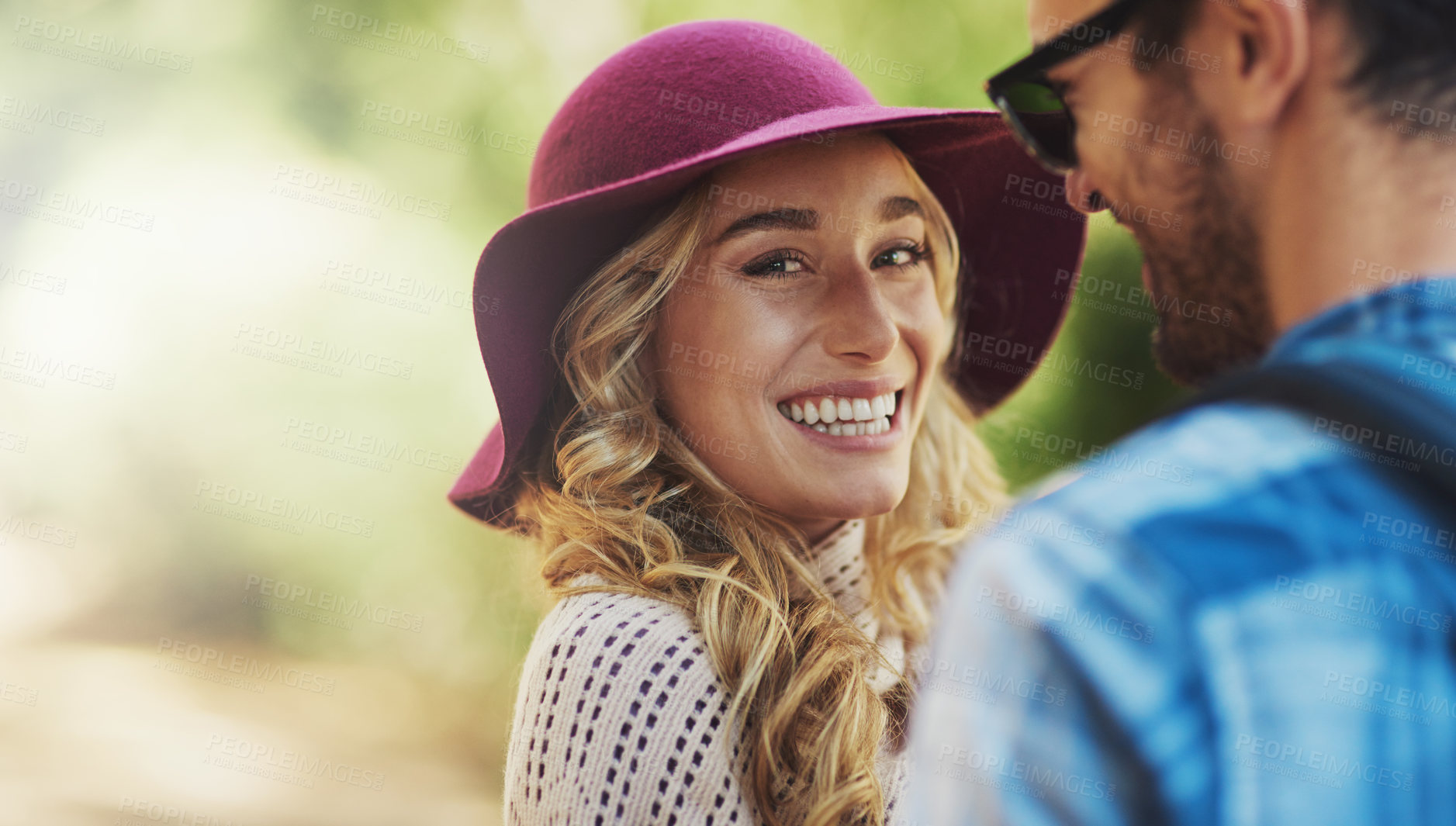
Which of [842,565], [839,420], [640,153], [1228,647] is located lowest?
[842,565]

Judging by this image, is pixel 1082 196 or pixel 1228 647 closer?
pixel 1228 647

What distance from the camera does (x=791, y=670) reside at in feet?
4.29

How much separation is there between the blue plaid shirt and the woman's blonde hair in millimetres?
662

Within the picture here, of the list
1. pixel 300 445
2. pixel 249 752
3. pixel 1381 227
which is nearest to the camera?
pixel 1381 227

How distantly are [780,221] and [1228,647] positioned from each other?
3.21ft

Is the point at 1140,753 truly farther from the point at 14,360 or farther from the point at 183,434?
the point at 14,360

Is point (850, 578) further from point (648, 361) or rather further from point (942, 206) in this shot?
point (942, 206)

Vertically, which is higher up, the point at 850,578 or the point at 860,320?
the point at 860,320

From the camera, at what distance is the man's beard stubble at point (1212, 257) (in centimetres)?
76

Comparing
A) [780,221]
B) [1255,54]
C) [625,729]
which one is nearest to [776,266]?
[780,221]

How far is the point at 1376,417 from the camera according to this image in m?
0.56

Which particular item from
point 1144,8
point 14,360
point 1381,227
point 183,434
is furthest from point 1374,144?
point 14,360

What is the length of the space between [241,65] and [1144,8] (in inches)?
199

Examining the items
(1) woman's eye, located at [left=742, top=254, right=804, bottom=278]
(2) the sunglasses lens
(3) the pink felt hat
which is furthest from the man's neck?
(1) woman's eye, located at [left=742, top=254, right=804, bottom=278]
